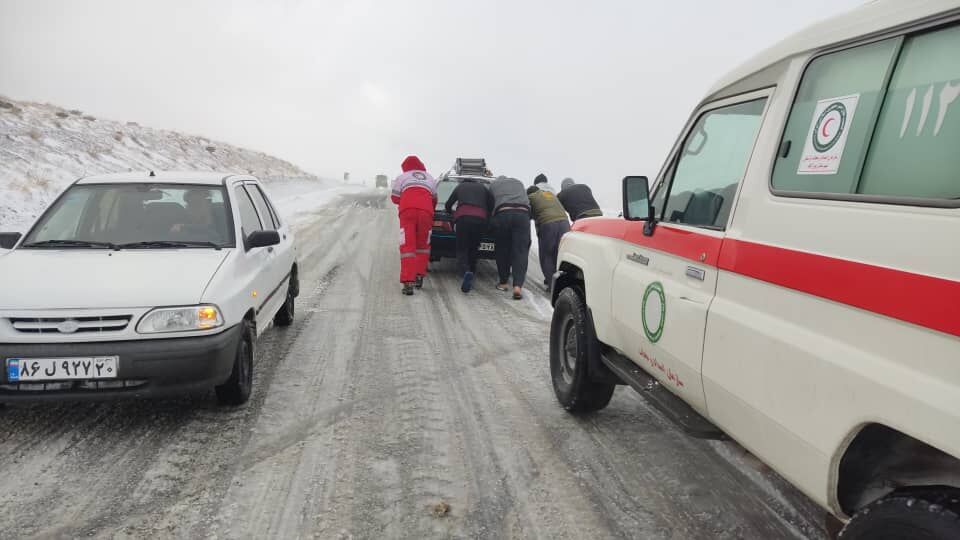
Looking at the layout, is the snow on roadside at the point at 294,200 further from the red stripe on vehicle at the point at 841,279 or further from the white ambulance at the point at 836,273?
the red stripe on vehicle at the point at 841,279

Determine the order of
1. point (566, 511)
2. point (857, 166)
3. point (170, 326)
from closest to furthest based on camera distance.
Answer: point (857, 166)
point (566, 511)
point (170, 326)

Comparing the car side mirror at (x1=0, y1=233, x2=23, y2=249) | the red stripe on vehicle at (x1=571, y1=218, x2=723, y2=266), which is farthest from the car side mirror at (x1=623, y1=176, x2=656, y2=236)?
the car side mirror at (x1=0, y1=233, x2=23, y2=249)

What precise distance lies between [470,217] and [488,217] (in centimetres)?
31

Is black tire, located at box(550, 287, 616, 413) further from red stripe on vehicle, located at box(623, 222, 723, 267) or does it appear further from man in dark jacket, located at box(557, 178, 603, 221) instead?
man in dark jacket, located at box(557, 178, 603, 221)

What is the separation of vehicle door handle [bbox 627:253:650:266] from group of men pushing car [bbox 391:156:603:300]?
4886mm

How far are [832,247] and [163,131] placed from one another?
41712 millimetres

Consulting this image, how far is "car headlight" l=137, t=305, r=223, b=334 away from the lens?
141 inches

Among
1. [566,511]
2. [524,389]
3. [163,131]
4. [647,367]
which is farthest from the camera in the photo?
[163,131]

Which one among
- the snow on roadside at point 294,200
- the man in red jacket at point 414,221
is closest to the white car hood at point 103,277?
the man in red jacket at point 414,221

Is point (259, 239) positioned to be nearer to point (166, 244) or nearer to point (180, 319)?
point (166, 244)

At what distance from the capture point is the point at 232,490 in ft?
10.2

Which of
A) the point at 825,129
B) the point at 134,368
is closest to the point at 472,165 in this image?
the point at 134,368

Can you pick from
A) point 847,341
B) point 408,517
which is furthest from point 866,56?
point 408,517

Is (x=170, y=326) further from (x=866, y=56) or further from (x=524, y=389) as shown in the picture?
(x=866, y=56)
